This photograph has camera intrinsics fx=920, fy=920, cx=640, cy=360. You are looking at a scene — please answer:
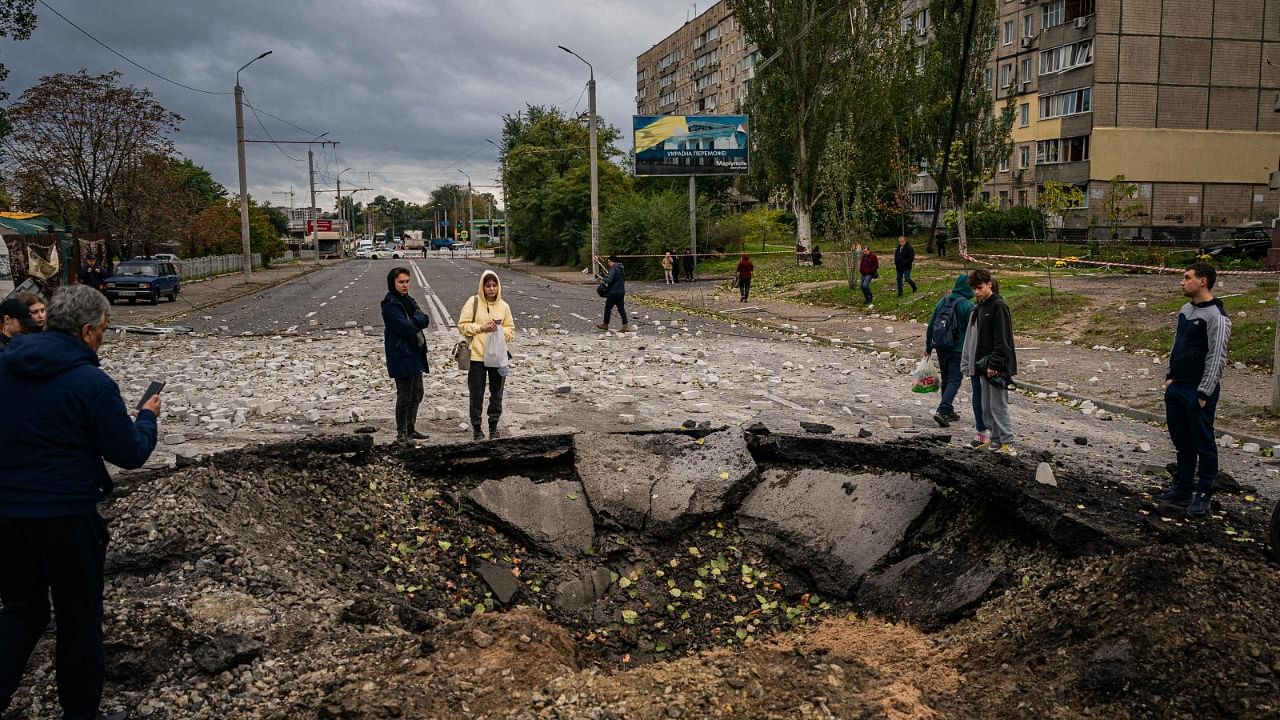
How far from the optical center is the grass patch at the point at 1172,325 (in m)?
14.6

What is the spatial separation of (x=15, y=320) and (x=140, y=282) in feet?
82.6

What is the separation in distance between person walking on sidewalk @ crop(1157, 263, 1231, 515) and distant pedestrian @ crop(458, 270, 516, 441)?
220 inches

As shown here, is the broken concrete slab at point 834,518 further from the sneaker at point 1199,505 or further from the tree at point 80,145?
the tree at point 80,145

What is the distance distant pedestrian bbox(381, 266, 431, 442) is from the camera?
27.8ft

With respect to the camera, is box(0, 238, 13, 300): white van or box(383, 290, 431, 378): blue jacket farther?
box(0, 238, 13, 300): white van

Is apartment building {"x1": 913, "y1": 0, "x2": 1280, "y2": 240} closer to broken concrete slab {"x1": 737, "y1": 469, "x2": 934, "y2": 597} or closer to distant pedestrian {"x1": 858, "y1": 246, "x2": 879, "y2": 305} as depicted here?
distant pedestrian {"x1": 858, "y1": 246, "x2": 879, "y2": 305}

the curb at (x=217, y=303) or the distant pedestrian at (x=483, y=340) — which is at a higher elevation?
the distant pedestrian at (x=483, y=340)

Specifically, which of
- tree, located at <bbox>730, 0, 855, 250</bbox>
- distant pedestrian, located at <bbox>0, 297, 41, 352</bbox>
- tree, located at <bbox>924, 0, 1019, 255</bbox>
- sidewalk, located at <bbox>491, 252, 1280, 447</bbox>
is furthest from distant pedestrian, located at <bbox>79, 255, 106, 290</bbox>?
tree, located at <bbox>924, 0, 1019, 255</bbox>

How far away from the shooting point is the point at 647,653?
17.8 ft

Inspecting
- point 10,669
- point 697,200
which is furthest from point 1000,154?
point 10,669

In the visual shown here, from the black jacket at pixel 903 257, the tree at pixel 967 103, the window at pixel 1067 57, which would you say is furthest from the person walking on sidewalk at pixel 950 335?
the window at pixel 1067 57

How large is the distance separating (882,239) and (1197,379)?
54.2 m

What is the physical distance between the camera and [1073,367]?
15.1m

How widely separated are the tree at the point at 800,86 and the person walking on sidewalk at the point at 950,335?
105ft
